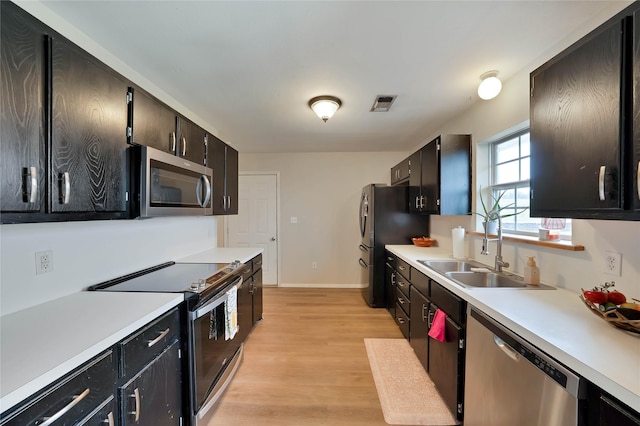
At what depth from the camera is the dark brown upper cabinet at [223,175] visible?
2.47 metres

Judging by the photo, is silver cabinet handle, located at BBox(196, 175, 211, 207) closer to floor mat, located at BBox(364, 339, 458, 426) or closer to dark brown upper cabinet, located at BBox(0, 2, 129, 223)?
dark brown upper cabinet, located at BBox(0, 2, 129, 223)

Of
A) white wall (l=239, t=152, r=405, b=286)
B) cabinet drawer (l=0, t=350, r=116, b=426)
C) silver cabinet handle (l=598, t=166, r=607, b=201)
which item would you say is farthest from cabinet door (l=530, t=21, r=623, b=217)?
white wall (l=239, t=152, r=405, b=286)

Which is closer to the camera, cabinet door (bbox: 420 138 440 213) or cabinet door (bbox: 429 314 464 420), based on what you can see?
cabinet door (bbox: 429 314 464 420)

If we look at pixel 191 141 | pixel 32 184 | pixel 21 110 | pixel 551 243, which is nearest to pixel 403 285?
pixel 551 243

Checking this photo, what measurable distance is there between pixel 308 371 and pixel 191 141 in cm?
216

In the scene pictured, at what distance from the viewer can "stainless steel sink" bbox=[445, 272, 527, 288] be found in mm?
1789

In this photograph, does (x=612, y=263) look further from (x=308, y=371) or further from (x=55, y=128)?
(x=55, y=128)

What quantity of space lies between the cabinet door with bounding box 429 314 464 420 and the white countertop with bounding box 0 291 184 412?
5.41 ft

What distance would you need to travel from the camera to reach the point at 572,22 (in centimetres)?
145

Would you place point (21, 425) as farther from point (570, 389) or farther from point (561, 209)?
point (561, 209)

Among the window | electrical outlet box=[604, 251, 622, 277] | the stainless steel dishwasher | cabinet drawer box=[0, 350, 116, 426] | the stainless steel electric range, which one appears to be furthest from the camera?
the window

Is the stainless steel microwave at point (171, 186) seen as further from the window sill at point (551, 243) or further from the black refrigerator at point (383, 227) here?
the window sill at point (551, 243)

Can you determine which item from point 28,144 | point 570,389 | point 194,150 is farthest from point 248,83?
point 570,389

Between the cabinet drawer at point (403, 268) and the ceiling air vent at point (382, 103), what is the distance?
160cm
